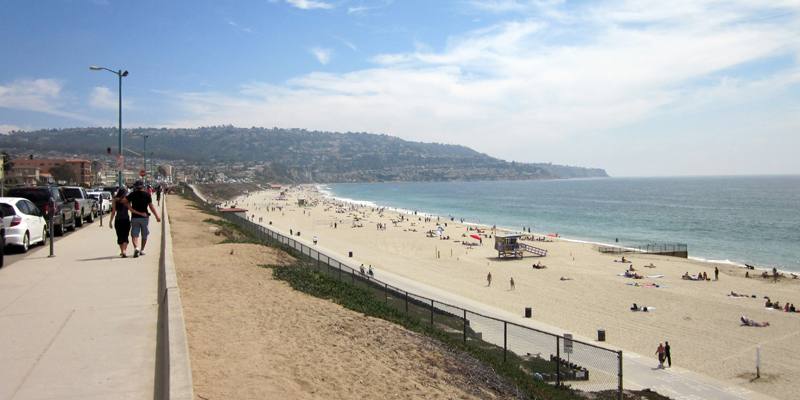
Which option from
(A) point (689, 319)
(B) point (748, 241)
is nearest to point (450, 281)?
(A) point (689, 319)

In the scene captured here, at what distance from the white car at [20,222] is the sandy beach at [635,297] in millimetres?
16470

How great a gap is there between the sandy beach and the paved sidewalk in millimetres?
14956

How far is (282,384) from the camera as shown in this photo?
4.65 meters

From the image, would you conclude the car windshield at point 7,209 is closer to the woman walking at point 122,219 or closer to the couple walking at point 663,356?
the woman walking at point 122,219

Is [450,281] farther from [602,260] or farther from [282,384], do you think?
[282,384]

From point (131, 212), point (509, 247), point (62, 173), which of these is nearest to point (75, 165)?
point (62, 173)

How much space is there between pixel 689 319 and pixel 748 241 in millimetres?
33158

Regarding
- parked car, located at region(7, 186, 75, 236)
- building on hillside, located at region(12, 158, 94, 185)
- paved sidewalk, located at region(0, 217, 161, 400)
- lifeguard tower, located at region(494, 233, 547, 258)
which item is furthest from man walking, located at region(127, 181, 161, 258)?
building on hillside, located at region(12, 158, 94, 185)

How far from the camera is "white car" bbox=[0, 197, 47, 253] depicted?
9781 millimetres

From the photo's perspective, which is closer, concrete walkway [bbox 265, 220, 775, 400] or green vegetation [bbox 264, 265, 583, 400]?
green vegetation [bbox 264, 265, 583, 400]

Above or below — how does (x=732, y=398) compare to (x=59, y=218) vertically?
below

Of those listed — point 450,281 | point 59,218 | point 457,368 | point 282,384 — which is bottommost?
point 450,281

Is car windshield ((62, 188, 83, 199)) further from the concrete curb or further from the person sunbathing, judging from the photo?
the person sunbathing

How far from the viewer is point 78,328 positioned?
5.38m
